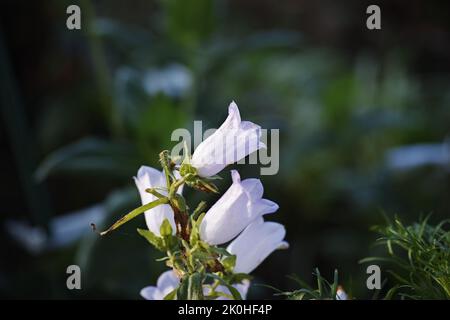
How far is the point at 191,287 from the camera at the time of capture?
421 millimetres

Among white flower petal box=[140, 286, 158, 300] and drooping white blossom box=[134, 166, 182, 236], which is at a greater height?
drooping white blossom box=[134, 166, 182, 236]

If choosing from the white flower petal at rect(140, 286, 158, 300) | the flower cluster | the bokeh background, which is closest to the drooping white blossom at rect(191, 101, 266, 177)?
the flower cluster

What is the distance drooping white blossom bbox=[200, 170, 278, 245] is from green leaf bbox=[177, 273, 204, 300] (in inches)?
1.2

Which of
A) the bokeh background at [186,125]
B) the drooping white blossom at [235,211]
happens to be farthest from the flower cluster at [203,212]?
the bokeh background at [186,125]

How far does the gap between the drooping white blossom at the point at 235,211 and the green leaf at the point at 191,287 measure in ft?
0.10

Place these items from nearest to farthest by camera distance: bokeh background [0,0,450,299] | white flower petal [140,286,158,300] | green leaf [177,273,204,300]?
1. green leaf [177,273,204,300]
2. white flower petal [140,286,158,300]
3. bokeh background [0,0,450,299]

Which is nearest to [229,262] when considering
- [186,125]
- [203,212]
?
[203,212]

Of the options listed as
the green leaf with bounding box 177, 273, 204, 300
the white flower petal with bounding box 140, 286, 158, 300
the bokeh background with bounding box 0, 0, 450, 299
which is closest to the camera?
the green leaf with bounding box 177, 273, 204, 300

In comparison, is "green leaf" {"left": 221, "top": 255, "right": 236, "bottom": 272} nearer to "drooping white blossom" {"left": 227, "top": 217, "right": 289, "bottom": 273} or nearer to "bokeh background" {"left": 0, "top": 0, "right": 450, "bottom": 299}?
"drooping white blossom" {"left": 227, "top": 217, "right": 289, "bottom": 273}

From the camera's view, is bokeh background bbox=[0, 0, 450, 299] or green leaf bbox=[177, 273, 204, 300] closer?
green leaf bbox=[177, 273, 204, 300]

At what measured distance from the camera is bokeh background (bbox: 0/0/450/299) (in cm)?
99

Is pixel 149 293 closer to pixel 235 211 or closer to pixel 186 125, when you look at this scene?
pixel 235 211

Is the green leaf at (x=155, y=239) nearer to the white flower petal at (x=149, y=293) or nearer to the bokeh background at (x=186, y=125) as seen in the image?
the white flower petal at (x=149, y=293)

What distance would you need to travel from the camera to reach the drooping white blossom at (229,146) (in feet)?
1.48
